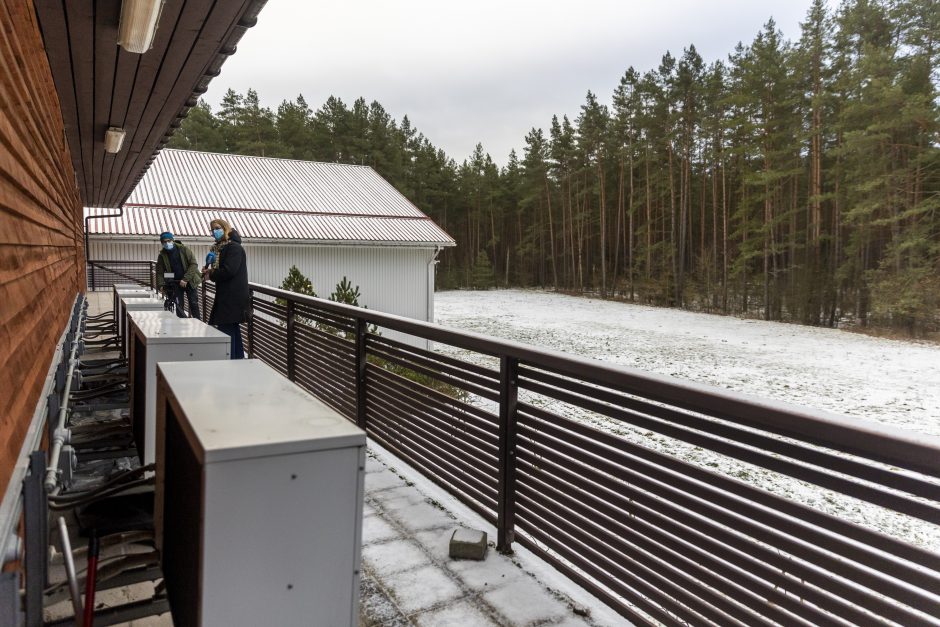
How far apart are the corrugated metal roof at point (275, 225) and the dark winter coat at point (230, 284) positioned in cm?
1328

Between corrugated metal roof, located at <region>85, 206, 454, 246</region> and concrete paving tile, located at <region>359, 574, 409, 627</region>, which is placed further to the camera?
corrugated metal roof, located at <region>85, 206, 454, 246</region>

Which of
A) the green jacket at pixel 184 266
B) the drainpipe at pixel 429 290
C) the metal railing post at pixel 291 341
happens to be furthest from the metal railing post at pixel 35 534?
the drainpipe at pixel 429 290

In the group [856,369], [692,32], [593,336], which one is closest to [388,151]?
[692,32]

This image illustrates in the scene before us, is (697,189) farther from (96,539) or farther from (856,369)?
(96,539)

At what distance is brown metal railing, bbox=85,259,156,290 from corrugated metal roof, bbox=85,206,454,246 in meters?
0.87

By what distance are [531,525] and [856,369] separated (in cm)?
1570

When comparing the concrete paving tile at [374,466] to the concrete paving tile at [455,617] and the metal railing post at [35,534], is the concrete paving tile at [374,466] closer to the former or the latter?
the concrete paving tile at [455,617]

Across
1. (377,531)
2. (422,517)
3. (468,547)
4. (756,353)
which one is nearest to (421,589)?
(468,547)

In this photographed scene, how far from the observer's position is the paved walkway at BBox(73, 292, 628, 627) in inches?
89.0

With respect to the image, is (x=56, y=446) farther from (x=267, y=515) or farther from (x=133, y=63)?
(x=133, y=63)

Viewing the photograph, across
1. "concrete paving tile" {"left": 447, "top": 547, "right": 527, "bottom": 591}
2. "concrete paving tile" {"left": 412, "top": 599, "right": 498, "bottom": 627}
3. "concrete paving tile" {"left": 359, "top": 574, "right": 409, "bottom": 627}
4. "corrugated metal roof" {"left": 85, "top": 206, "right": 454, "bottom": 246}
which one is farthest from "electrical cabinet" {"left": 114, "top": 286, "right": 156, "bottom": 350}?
"corrugated metal roof" {"left": 85, "top": 206, "right": 454, "bottom": 246}

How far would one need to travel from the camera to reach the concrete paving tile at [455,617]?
2225 millimetres

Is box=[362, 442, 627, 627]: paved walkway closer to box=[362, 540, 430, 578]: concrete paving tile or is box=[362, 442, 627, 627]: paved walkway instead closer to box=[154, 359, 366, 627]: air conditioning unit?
box=[362, 540, 430, 578]: concrete paving tile

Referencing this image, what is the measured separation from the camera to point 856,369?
15.2 metres
